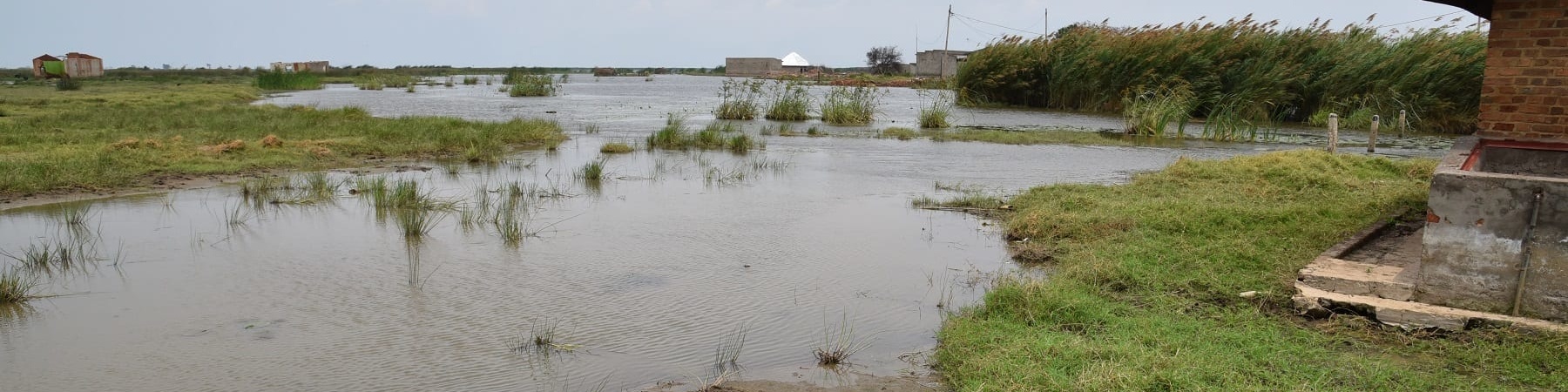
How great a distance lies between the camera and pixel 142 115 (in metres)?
18.2

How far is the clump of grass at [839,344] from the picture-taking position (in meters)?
4.95

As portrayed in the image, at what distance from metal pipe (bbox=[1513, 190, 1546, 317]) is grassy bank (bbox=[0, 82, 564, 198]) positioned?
36.8ft

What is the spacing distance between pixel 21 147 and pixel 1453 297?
1418 cm

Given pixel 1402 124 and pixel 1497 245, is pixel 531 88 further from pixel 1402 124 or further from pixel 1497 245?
pixel 1497 245

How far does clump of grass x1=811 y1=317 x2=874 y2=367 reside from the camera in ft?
16.2

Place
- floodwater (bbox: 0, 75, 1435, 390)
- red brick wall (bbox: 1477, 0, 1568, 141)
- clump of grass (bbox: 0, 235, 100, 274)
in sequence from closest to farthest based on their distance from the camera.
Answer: floodwater (bbox: 0, 75, 1435, 390) → red brick wall (bbox: 1477, 0, 1568, 141) → clump of grass (bbox: 0, 235, 100, 274)

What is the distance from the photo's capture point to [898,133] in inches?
781

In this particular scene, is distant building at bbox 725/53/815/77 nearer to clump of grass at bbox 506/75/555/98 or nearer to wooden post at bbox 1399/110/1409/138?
clump of grass at bbox 506/75/555/98

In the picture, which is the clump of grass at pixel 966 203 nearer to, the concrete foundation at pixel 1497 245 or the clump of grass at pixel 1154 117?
the concrete foundation at pixel 1497 245

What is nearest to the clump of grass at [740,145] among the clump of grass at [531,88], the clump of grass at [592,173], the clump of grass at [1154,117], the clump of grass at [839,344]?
the clump of grass at [592,173]

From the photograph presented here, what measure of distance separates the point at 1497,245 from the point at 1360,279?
2.22 ft

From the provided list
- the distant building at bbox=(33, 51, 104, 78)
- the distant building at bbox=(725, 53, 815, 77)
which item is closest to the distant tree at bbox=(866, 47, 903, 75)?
the distant building at bbox=(725, 53, 815, 77)

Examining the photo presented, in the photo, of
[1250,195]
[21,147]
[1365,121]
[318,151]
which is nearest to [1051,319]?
[1250,195]

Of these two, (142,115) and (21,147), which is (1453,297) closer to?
(21,147)
